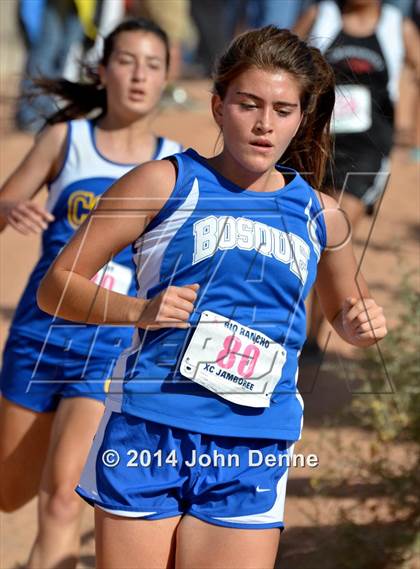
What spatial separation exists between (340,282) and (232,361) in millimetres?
373

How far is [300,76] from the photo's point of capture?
262cm

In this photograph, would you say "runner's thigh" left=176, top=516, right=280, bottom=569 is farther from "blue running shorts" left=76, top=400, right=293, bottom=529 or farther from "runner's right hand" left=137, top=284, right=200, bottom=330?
"runner's right hand" left=137, top=284, right=200, bottom=330

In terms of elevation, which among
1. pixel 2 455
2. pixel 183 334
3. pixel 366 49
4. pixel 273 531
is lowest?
pixel 2 455

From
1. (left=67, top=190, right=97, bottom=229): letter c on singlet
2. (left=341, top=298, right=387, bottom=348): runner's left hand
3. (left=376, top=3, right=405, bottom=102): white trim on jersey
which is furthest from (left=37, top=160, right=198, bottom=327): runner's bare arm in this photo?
(left=376, top=3, right=405, bottom=102): white trim on jersey

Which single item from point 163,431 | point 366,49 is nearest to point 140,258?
point 163,431

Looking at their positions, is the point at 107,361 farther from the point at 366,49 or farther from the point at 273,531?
the point at 366,49

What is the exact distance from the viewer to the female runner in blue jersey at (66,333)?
3430mm

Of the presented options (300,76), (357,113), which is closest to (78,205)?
(300,76)

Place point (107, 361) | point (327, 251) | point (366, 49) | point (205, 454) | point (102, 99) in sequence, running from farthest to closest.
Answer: point (366, 49), point (102, 99), point (107, 361), point (327, 251), point (205, 454)

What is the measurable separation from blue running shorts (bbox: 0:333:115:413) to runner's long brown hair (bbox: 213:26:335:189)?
3.35ft

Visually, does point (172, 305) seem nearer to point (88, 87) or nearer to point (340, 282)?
point (340, 282)

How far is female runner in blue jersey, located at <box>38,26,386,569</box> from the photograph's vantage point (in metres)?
2.54

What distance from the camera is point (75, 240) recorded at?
2617mm

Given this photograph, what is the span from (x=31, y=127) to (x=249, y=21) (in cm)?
222
